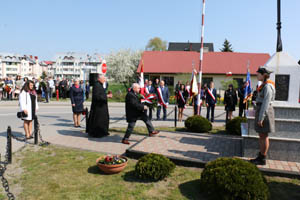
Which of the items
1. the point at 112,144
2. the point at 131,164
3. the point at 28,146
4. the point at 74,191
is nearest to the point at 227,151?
the point at 131,164

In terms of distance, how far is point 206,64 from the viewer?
111ft

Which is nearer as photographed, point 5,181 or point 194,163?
point 5,181

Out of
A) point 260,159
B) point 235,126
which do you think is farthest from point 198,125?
point 260,159

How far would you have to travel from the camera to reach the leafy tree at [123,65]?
43906 mm

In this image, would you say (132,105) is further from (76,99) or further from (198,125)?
(76,99)

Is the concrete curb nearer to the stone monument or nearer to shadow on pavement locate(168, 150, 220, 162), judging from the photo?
shadow on pavement locate(168, 150, 220, 162)

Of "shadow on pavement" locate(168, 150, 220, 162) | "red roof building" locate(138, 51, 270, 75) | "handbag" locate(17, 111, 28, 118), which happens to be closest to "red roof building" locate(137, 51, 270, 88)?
"red roof building" locate(138, 51, 270, 75)

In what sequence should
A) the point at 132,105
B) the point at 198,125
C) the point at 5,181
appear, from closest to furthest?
the point at 5,181 → the point at 132,105 → the point at 198,125

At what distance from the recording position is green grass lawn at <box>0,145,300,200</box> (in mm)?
4387

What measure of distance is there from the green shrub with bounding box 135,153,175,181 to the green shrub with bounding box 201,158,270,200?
0.86 meters

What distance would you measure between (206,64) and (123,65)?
1614 centimetres

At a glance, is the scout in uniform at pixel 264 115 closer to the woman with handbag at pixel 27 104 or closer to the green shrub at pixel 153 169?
the green shrub at pixel 153 169

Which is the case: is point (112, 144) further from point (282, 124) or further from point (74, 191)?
point (282, 124)

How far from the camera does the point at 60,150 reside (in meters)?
7.04
